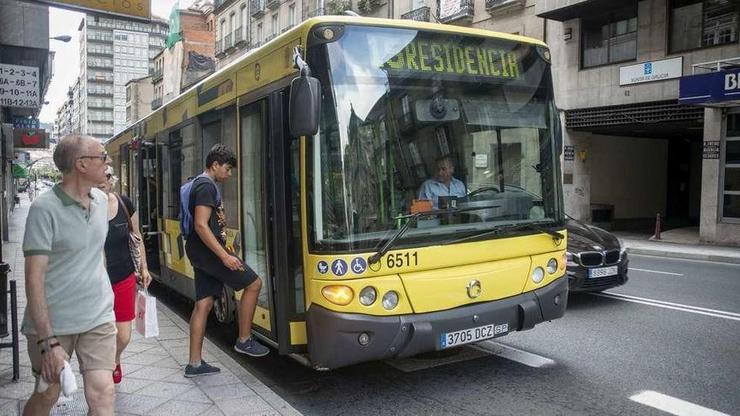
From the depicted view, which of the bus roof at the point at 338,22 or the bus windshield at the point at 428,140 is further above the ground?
the bus roof at the point at 338,22

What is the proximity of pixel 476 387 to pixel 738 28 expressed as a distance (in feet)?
51.1

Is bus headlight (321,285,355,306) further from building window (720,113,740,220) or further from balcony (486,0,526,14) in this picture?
balcony (486,0,526,14)

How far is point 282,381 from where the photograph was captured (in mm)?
5172

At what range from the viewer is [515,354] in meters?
5.70

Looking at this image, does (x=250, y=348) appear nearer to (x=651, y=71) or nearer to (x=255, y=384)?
(x=255, y=384)

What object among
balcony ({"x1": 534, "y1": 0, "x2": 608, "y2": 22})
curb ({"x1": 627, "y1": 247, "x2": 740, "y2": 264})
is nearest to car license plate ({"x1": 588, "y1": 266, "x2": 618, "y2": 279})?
curb ({"x1": 627, "y1": 247, "x2": 740, "y2": 264})

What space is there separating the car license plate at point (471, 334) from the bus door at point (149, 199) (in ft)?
17.9

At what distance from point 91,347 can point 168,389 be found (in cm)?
157

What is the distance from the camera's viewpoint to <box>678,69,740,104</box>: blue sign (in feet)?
48.2

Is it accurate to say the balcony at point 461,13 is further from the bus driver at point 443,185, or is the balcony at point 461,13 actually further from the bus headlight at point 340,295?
the bus headlight at point 340,295

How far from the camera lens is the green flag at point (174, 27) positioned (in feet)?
187

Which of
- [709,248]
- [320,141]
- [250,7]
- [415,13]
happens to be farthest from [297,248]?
[250,7]

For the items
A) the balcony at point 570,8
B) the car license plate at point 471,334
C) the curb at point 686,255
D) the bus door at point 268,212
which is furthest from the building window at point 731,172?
the bus door at point 268,212

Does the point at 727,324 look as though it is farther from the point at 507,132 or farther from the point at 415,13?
the point at 415,13
